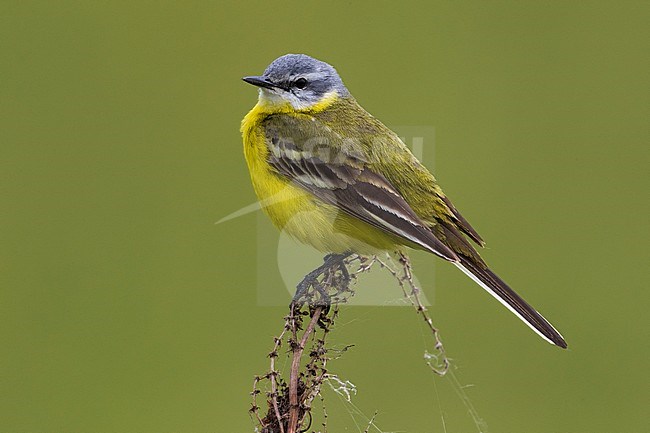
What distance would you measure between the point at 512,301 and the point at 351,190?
30.3 inches

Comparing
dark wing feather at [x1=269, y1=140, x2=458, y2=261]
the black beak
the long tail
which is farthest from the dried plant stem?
the black beak

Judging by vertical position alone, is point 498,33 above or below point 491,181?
above

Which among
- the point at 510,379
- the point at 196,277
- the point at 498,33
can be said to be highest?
the point at 498,33

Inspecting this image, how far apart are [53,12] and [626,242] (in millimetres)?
4837

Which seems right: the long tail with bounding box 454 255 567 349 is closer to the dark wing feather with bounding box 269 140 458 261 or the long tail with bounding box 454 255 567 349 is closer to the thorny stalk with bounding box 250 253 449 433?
the dark wing feather with bounding box 269 140 458 261

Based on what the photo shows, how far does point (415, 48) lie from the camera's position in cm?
834

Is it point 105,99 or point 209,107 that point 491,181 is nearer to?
point 209,107

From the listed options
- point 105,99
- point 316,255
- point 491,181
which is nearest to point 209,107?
point 105,99

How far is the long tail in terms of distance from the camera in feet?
13.1

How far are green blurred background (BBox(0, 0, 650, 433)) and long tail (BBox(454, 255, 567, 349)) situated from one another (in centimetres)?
133

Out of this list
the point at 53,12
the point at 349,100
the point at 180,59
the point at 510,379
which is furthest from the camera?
the point at 53,12

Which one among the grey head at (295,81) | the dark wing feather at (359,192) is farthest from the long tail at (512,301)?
the grey head at (295,81)

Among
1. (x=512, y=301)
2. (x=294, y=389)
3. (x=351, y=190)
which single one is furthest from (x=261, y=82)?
(x=294, y=389)

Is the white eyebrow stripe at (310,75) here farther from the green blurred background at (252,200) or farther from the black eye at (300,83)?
the green blurred background at (252,200)
